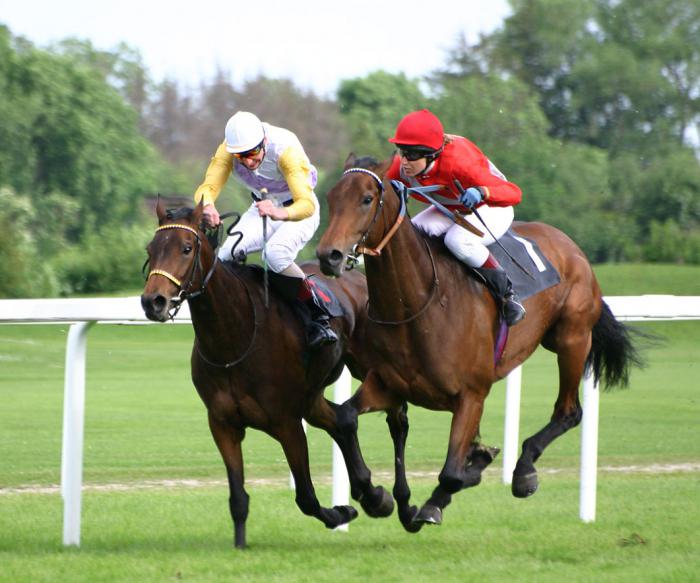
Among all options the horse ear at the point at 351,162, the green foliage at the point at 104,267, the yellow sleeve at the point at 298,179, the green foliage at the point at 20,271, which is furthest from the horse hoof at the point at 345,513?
the green foliage at the point at 104,267

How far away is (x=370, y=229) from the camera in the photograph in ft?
17.8

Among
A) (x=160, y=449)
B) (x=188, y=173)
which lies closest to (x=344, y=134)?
(x=188, y=173)

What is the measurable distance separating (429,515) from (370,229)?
126 cm

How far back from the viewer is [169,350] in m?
16.3

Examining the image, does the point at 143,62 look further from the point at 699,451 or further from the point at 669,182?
the point at 699,451

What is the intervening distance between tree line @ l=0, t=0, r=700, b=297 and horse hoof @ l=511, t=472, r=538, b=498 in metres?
25.1

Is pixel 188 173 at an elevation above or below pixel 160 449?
below

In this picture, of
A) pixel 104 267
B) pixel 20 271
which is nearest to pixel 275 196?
pixel 20 271

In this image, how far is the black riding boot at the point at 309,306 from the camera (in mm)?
6242

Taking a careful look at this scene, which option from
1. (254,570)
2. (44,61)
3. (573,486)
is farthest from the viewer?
(44,61)

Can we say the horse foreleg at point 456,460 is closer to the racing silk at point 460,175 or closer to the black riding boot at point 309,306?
the black riding boot at point 309,306

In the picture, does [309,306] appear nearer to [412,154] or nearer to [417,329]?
[417,329]

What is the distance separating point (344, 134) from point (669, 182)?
2809cm

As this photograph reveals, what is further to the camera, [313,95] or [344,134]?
[313,95]
